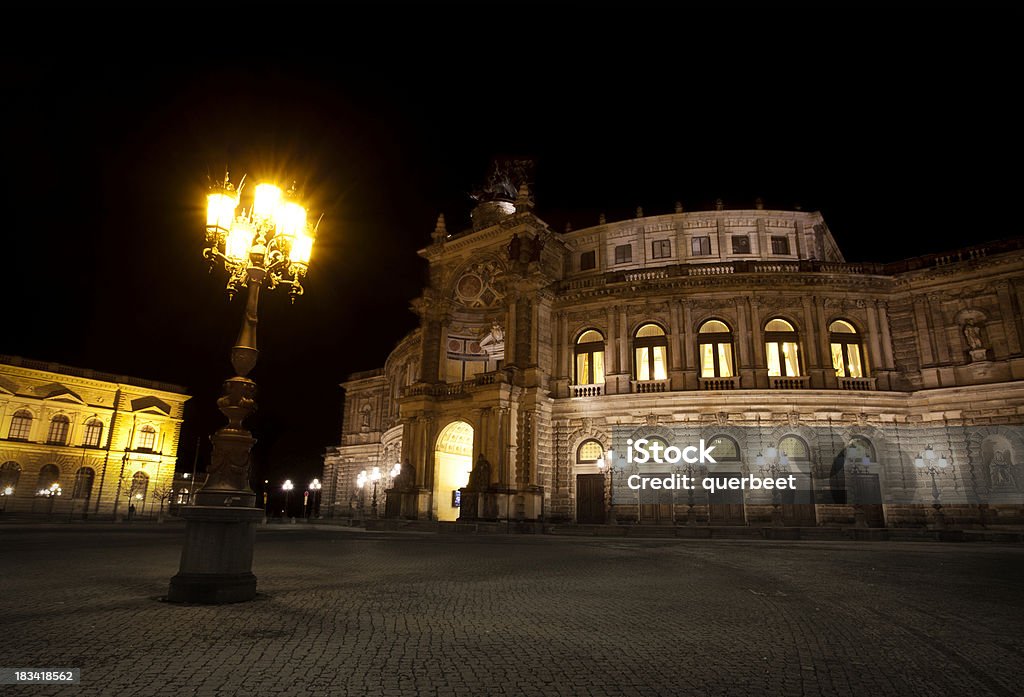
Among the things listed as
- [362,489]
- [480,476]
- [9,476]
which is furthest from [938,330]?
[9,476]

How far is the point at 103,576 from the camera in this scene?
9648 mm

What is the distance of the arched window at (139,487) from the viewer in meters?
61.5

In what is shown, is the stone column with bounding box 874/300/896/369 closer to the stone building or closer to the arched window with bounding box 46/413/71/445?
the stone building

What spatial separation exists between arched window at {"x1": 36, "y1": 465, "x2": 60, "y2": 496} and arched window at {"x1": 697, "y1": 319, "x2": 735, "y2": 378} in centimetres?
6044

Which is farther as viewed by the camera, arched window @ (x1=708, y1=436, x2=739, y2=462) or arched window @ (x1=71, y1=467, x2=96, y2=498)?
arched window @ (x1=71, y1=467, x2=96, y2=498)

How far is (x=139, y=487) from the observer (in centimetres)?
6209

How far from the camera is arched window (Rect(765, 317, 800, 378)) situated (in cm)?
3209

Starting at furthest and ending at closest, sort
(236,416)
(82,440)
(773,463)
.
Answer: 1. (82,440)
2. (773,463)
3. (236,416)

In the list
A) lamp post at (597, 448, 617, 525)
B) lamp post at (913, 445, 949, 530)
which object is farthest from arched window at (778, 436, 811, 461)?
lamp post at (597, 448, 617, 525)

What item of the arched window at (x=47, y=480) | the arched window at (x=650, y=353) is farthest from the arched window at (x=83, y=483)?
the arched window at (x=650, y=353)

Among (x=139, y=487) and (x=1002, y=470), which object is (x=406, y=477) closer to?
(x=1002, y=470)

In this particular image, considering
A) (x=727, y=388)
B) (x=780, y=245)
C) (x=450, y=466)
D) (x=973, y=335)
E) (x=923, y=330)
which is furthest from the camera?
(x=780, y=245)

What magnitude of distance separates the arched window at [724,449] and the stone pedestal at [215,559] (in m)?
27.3

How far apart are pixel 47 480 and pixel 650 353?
58.4 m
